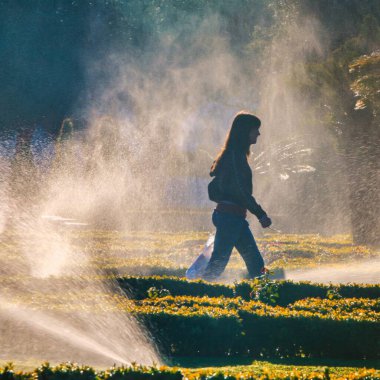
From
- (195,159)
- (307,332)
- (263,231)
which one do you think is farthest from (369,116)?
(195,159)

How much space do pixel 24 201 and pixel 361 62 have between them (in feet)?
74.8

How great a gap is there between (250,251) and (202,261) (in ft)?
2.16

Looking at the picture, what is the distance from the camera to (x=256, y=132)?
927 cm

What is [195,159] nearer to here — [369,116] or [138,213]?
[138,213]

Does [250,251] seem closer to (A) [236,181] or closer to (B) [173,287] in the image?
(A) [236,181]

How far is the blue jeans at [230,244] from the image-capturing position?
921 centimetres

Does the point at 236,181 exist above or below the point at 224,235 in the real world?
above

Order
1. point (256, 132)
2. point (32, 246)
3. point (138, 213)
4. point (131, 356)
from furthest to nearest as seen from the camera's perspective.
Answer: point (138, 213)
point (32, 246)
point (256, 132)
point (131, 356)

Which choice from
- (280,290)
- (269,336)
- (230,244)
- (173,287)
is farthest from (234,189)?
(269,336)

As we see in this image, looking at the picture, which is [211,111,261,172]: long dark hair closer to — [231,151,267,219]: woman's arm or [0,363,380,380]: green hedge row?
[231,151,267,219]: woman's arm

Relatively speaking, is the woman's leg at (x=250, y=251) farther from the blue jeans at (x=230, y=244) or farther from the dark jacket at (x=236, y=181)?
the dark jacket at (x=236, y=181)

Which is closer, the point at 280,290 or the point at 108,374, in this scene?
the point at 108,374

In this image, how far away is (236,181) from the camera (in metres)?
9.18

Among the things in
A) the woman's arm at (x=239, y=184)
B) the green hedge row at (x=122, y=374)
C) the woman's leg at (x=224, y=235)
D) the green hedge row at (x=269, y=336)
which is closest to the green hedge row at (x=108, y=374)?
the green hedge row at (x=122, y=374)
